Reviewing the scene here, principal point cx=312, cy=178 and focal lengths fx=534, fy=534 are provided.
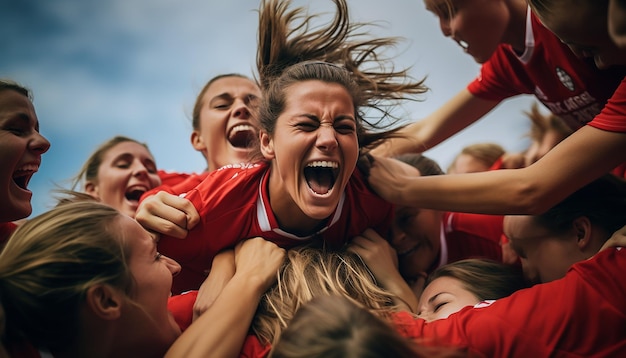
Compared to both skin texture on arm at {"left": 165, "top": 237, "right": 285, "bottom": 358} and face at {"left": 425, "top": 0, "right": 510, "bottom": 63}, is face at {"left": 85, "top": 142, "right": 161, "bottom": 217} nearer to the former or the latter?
skin texture on arm at {"left": 165, "top": 237, "right": 285, "bottom": 358}

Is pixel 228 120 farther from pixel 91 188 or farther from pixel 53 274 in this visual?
pixel 53 274

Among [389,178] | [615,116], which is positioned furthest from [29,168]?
[615,116]

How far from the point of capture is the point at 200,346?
1.27 meters

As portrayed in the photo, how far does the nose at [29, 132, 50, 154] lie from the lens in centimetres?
161

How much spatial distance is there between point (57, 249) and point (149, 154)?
1.59 metres

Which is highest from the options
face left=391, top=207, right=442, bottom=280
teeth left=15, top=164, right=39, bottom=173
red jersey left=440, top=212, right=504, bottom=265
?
teeth left=15, top=164, right=39, bottom=173

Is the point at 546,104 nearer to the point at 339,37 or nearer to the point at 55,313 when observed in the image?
the point at 339,37

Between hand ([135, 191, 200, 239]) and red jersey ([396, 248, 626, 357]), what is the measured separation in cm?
70

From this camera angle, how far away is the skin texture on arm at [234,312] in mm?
1280

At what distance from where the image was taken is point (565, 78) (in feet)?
6.03

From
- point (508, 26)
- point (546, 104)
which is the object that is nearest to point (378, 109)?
point (508, 26)

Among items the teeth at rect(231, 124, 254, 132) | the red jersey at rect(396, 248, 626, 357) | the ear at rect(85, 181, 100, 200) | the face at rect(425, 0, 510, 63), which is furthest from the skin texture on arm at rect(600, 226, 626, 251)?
the ear at rect(85, 181, 100, 200)

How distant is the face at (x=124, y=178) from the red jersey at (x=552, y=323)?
5.41ft

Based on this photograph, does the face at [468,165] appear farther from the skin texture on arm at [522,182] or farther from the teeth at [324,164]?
the teeth at [324,164]
